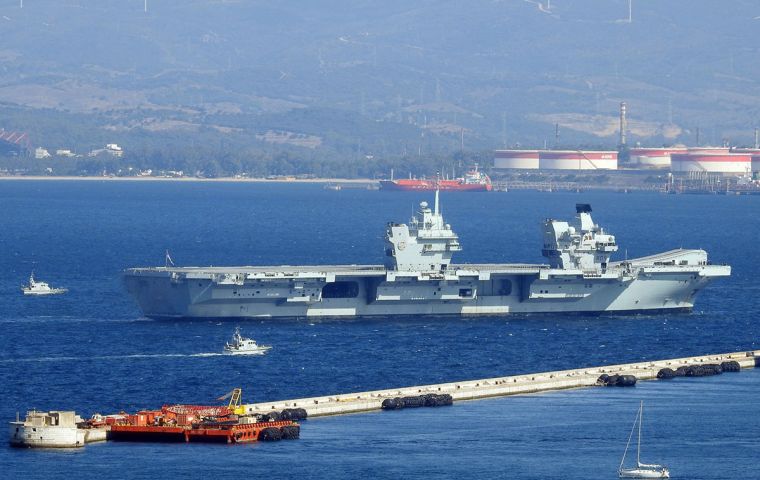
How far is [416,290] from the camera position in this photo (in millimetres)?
71750

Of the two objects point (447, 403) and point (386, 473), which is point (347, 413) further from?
point (386, 473)

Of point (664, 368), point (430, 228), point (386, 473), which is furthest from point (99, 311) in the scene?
point (386, 473)

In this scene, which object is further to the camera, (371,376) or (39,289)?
(39,289)

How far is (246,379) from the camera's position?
5584 centimetres

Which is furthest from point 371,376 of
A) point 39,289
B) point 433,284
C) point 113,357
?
point 39,289

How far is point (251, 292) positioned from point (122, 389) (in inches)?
627

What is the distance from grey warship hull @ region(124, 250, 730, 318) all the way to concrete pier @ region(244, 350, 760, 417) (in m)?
11.8

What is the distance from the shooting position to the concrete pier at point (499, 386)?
49.8 m

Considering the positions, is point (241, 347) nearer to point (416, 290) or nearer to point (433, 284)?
point (416, 290)

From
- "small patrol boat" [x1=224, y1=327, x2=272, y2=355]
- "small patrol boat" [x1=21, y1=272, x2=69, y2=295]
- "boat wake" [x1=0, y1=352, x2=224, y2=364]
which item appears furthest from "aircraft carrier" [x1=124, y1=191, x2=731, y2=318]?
"small patrol boat" [x1=21, y1=272, x2=69, y2=295]

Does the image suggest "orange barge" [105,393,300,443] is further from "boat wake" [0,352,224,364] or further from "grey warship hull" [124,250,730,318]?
"grey warship hull" [124,250,730,318]

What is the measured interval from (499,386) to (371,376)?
16.1 feet

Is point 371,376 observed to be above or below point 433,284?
below

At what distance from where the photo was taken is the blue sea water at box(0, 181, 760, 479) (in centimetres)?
4331
